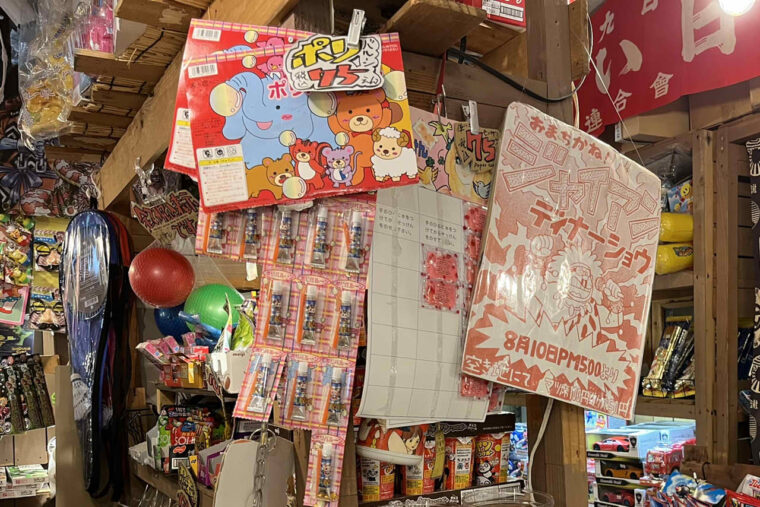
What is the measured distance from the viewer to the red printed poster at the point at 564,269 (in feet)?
5.76

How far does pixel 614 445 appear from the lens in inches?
133

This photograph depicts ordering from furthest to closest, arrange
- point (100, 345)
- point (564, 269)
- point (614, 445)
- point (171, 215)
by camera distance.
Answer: point (100, 345), point (614, 445), point (171, 215), point (564, 269)

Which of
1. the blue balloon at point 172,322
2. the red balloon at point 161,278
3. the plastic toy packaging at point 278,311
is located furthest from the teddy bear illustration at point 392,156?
the blue balloon at point 172,322

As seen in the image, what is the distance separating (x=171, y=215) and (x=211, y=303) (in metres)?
0.45

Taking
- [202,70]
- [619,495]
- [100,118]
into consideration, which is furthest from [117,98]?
[619,495]

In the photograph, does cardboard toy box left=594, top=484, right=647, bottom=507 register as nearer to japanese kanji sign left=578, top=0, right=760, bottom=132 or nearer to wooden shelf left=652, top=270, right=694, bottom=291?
wooden shelf left=652, top=270, right=694, bottom=291

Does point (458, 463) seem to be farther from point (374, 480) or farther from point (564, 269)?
point (564, 269)

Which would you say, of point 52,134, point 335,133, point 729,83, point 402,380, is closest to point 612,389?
point 402,380

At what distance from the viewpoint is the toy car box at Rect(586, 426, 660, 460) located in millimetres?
3273

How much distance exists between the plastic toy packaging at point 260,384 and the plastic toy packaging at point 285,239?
0.22 meters

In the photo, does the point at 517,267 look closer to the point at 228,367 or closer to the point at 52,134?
the point at 228,367

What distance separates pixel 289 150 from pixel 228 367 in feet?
3.83

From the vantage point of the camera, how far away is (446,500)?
180 cm

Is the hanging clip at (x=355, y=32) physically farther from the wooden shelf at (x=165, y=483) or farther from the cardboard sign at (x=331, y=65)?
the wooden shelf at (x=165, y=483)
